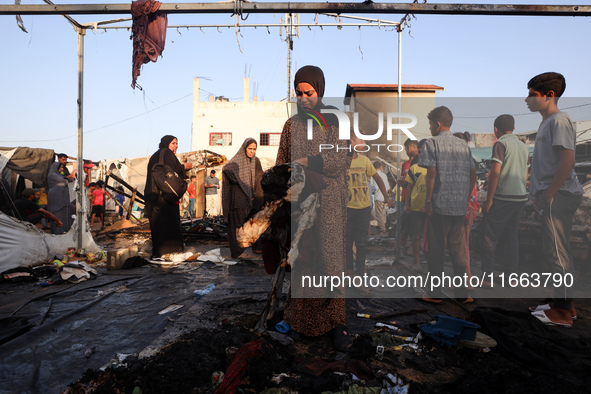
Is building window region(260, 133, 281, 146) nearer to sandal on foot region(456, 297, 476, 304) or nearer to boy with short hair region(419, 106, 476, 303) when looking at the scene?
boy with short hair region(419, 106, 476, 303)

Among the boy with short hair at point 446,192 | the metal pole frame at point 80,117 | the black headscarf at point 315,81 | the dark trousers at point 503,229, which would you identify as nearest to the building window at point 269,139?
the metal pole frame at point 80,117

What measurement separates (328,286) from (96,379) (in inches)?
65.0

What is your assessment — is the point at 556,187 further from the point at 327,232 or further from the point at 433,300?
the point at 327,232

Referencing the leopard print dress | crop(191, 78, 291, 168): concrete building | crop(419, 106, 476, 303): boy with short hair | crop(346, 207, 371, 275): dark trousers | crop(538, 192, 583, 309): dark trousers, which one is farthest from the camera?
crop(191, 78, 291, 168): concrete building

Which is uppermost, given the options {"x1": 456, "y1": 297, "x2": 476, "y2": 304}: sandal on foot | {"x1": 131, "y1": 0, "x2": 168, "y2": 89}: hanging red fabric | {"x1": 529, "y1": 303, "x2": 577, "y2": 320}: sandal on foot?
{"x1": 131, "y1": 0, "x2": 168, "y2": 89}: hanging red fabric

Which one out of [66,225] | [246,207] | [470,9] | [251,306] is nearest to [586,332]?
[251,306]

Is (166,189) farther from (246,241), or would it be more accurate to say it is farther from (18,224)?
(246,241)

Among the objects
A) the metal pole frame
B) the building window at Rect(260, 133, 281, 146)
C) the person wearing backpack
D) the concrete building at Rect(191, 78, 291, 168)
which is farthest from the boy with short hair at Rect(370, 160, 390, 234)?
the building window at Rect(260, 133, 281, 146)

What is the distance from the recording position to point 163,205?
6.56 m

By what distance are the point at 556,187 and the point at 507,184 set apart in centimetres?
104

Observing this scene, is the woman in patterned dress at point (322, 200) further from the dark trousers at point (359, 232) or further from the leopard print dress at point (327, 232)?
the dark trousers at point (359, 232)

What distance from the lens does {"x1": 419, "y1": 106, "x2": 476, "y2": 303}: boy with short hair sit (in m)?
4.15

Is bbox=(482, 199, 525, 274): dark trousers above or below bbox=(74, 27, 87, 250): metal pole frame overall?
below

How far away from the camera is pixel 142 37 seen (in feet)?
14.2
